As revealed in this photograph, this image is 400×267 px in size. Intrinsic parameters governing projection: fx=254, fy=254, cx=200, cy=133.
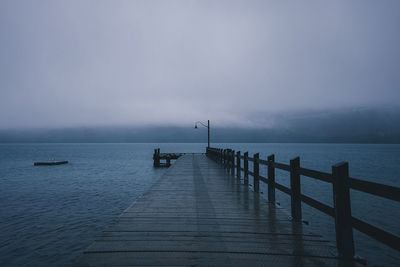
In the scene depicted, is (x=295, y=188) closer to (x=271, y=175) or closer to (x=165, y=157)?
(x=271, y=175)

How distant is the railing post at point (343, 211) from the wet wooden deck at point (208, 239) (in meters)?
0.21

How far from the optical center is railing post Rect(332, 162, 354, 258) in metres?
3.37

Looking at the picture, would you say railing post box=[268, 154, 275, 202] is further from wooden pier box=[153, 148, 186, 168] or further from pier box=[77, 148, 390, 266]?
wooden pier box=[153, 148, 186, 168]

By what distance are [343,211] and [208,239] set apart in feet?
6.52

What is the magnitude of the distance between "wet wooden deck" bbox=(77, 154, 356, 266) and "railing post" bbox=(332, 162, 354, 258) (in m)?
0.21

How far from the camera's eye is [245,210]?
593cm

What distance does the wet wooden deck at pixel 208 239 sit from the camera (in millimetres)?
3232

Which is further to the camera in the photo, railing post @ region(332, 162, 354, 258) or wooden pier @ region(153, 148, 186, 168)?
wooden pier @ region(153, 148, 186, 168)

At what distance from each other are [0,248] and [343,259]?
33.4 feet

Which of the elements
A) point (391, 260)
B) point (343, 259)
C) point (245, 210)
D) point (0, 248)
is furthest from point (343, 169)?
point (0, 248)

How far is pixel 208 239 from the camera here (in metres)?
3.99

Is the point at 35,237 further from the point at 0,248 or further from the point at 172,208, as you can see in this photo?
the point at 172,208

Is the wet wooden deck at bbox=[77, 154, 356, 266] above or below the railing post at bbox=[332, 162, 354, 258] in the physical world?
below

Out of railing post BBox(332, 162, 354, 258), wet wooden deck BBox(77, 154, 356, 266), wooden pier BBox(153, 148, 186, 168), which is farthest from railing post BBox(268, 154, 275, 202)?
wooden pier BBox(153, 148, 186, 168)
